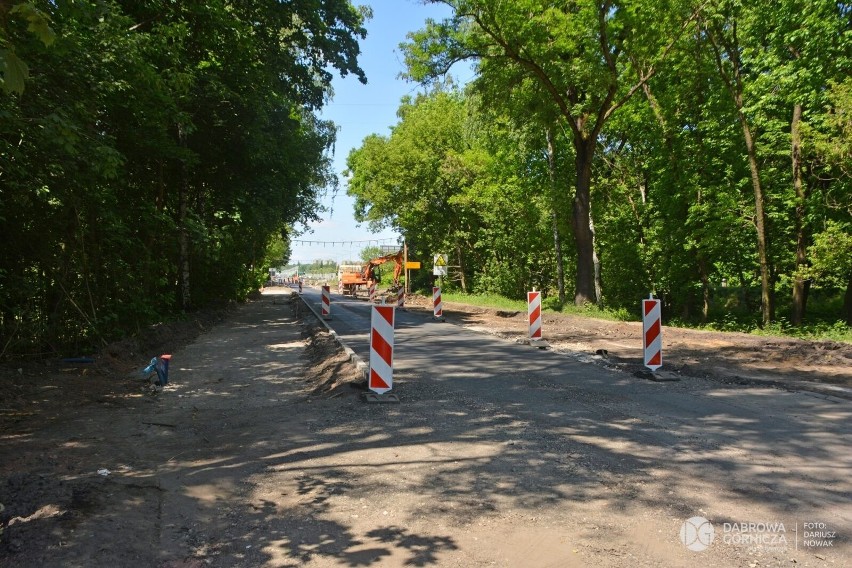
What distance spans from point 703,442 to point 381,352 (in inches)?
160

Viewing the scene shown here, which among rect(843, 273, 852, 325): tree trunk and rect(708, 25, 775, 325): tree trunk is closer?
rect(708, 25, 775, 325): tree trunk

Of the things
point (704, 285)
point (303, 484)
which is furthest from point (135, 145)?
point (704, 285)

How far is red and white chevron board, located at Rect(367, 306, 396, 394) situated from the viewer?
780cm

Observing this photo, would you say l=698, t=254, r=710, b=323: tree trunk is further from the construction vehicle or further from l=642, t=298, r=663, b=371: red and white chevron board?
the construction vehicle

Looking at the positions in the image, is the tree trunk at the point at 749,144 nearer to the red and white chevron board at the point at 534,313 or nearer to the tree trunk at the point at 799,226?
the tree trunk at the point at 799,226

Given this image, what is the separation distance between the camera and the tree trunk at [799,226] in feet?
65.9

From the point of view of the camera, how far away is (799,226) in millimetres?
A: 21391

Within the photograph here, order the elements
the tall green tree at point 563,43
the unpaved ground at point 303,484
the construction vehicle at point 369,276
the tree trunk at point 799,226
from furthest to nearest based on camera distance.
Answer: the construction vehicle at point 369,276 → the tree trunk at point 799,226 → the tall green tree at point 563,43 → the unpaved ground at point 303,484

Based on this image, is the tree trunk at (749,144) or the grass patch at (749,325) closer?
the grass patch at (749,325)

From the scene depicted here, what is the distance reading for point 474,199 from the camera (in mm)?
39500

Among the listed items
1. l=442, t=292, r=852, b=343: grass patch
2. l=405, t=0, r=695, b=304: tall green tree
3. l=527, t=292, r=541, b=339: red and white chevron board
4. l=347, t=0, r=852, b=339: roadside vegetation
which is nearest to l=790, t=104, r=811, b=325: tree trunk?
l=347, t=0, r=852, b=339: roadside vegetation

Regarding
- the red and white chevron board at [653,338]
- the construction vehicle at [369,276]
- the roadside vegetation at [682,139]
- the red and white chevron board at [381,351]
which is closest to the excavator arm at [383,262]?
the construction vehicle at [369,276]

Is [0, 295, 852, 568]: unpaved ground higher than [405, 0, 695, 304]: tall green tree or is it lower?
lower

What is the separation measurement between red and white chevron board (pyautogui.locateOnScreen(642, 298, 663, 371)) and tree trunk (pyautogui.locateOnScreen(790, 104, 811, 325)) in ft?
45.2
